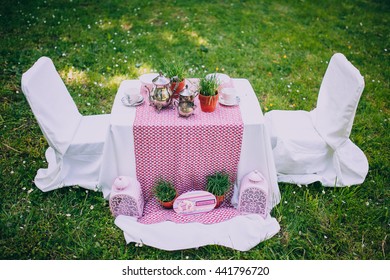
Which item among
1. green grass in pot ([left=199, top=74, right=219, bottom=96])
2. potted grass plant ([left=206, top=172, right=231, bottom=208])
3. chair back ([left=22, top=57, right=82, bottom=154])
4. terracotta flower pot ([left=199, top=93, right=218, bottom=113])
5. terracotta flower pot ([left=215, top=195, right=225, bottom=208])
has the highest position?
green grass in pot ([left=199, top=74, right=219, bottom=96])

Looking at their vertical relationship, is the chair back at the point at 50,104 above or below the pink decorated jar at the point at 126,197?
above

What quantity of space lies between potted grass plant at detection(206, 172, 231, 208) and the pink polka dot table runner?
62mm

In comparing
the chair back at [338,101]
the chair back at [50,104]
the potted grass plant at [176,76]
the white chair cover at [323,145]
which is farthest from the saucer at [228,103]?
the chair back at [50,104]

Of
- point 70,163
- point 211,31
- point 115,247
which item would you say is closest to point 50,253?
point 115,247

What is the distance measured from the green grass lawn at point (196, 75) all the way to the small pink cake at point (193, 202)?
37 cm

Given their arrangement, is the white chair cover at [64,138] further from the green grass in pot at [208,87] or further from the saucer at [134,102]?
the green grass in pot at [208,87]

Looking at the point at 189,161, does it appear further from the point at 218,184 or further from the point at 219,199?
the point at 219,199

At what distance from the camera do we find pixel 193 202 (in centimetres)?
298

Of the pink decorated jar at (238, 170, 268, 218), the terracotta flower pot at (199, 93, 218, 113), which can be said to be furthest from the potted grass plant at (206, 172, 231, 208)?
the terracotta flower pot at (199, 93, 218, 113)

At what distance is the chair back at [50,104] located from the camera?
2.81m

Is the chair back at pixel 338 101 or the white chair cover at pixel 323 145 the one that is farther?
the white chair cover at pixel 323 145

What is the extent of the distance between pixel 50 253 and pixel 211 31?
4538 millimetres

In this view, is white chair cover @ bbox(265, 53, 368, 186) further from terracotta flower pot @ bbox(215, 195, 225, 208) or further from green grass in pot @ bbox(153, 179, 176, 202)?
green grass in pot @ bbox(153, 179, 176, 202)

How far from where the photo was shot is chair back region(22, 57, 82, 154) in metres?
2.81
